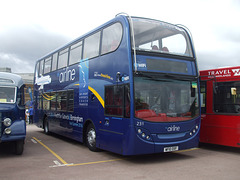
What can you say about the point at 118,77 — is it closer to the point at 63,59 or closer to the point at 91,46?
the point at 91,46

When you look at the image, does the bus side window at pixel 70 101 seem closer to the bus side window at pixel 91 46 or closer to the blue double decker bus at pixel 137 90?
the blue double decker bus at pixel 137 90

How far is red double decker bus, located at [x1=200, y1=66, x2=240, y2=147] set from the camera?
8891 mm

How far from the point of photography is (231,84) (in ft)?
29.9

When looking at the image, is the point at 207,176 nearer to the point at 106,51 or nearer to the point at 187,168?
the point at 187,168

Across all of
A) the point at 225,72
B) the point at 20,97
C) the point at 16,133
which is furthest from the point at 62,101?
the point at 225,72

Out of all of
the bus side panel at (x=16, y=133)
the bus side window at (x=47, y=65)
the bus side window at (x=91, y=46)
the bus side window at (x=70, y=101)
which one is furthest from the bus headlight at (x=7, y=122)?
the bus side window at (x=47, y=65)

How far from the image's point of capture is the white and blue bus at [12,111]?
829 centimetres

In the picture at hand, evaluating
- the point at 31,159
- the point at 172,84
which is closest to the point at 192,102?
the point at 172,84

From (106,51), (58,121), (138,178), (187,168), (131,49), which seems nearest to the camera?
(138,178)

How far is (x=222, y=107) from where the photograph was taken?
934cm

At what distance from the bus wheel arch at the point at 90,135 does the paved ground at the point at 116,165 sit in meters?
0.24

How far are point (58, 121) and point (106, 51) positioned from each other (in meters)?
5.46

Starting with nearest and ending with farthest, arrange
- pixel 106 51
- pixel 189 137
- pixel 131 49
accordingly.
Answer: pixel 131 49 < pixel 189 137 < pixel 106 51

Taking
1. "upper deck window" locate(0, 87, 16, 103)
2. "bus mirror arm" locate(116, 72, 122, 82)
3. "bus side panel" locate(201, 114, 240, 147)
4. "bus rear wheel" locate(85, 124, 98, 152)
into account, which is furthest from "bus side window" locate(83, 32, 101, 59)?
"bus side panel" locate(201, 114, 240, 147)
